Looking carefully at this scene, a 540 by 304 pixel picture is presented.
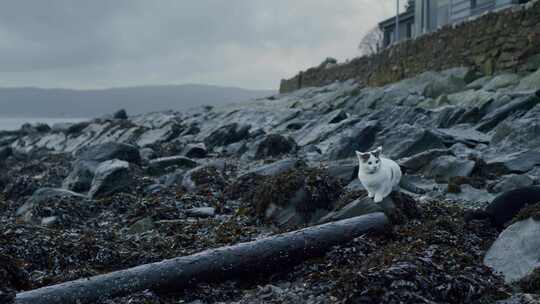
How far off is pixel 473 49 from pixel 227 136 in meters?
10.6

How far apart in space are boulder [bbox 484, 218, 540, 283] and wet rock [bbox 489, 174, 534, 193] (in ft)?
10.1

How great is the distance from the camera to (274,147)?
19.8m

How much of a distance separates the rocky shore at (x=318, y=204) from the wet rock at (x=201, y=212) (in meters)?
0.03

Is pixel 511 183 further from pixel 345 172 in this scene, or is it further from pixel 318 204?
pixel 318 204

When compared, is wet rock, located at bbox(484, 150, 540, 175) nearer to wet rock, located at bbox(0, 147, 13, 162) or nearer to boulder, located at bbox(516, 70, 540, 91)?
boulder, located at bbox(516, 70, 540, 91)

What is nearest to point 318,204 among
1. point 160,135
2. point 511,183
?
point 511,183

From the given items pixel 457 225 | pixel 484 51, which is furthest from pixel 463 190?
pixel 484 51

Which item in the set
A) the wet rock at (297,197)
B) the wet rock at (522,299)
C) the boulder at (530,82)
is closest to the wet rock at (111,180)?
the wet rock at (297,197)

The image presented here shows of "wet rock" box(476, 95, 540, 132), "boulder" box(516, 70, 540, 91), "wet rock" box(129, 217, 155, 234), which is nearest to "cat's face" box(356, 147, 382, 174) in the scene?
"wet rock" box(129, 217, 155, 234)

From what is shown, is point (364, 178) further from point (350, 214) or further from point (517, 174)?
point (517, 174)

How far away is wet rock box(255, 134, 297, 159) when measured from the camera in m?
19.6

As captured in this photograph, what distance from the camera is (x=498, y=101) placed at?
17.6m

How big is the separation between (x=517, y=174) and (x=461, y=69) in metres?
13.9

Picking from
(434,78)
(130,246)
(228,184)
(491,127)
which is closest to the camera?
(130,246)
